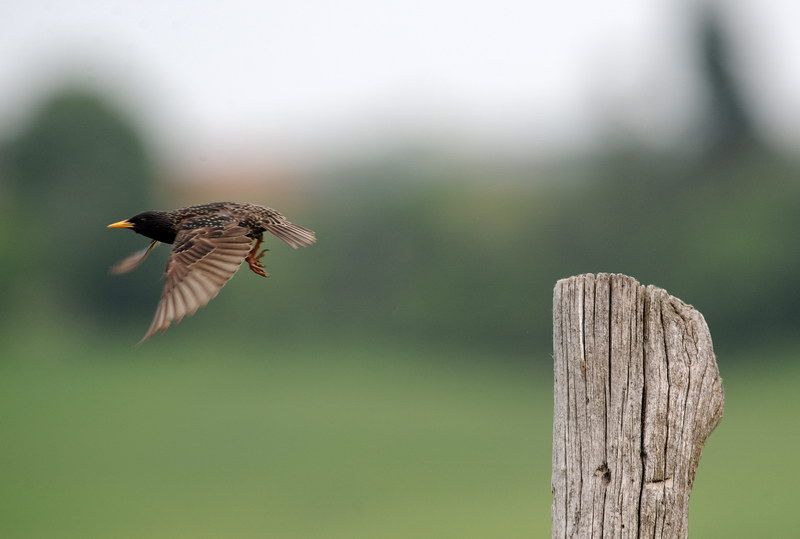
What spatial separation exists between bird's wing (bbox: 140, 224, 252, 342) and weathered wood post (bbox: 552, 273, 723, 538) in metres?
2.30

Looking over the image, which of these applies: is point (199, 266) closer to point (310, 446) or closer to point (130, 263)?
point (130, 263)

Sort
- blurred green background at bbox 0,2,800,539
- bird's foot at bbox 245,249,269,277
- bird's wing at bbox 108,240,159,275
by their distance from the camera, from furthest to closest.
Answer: blurred green background at bbox 0,2,800,539, bird's wing at bbox 108,240,159,275, bird's foot at bbox 245,249,269,277

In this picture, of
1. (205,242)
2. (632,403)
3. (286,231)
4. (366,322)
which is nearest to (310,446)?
(366,322)

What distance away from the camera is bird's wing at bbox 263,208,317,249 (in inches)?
234

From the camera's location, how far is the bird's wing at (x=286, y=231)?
5.95m

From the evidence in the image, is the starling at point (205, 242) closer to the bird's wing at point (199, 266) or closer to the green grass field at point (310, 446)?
the bird's wing at point (199, 266)

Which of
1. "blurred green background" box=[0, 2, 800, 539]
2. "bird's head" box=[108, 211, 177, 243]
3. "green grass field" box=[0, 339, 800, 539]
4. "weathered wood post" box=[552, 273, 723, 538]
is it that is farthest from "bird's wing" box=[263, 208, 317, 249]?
"blurred green background" box=[0, 2, 800, 539]

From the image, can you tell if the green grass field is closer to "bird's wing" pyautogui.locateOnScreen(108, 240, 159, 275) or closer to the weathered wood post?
"bird's wing" pyautogui.locateOnScreen(108, 240, 159, 275)

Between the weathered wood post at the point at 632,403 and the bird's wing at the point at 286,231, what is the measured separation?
7.71ft

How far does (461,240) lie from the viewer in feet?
148

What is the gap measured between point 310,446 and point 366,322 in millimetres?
7026

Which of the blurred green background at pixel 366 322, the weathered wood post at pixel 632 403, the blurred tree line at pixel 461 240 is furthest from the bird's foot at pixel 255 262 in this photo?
the blurred tree line at pixel 461 240

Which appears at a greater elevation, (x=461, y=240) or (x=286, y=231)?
(x=461, y=240)

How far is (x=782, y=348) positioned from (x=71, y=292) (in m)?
32.4
